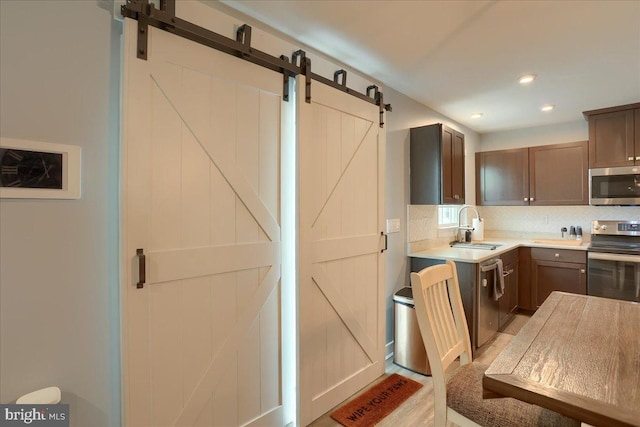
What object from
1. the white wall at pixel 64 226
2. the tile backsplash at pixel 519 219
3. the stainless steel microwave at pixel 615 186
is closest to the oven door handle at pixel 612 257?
the stainless steel microwave at pixel 615 186

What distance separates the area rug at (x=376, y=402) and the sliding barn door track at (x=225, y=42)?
2123 millimetres

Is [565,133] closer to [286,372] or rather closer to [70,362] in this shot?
[286,372]

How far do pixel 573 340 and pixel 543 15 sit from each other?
1.80 m

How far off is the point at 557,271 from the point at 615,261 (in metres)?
0.55

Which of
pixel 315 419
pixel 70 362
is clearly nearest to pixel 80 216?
pixel 70 362

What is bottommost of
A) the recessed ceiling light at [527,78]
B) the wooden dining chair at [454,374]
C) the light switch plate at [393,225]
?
the wooden dining chair at [454,374]

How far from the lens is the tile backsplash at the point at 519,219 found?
3.38m

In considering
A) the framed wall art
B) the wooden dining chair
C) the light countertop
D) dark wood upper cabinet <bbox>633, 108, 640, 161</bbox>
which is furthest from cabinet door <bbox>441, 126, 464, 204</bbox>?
the framed wall art

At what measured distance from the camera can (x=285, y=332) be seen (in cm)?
202

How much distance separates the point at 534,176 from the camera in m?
4.20

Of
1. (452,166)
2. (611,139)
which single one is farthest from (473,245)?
(611,139)

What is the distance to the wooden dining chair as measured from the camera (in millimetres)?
1237

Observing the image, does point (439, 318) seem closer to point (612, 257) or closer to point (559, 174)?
point (612, 257)

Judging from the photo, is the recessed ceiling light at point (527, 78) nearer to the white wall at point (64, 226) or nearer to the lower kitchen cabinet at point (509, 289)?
the lower kitchen cabinet at point (509, 289)
